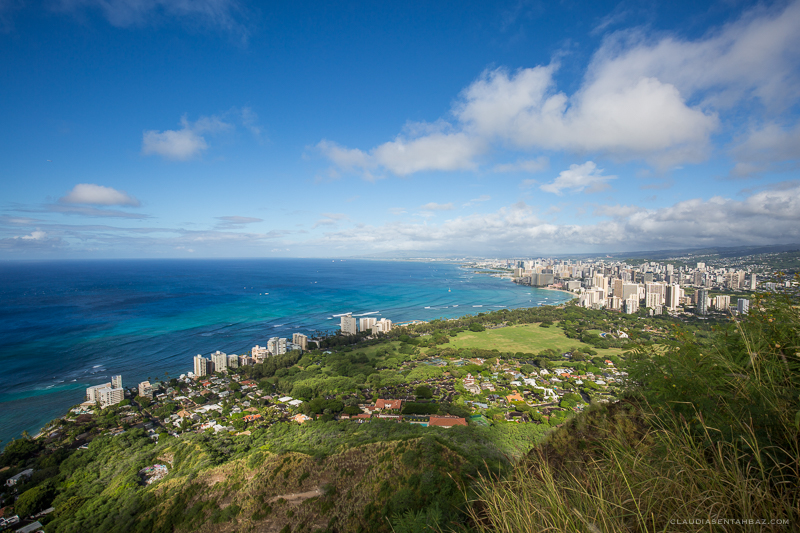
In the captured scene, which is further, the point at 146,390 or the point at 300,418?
the point at 146,390

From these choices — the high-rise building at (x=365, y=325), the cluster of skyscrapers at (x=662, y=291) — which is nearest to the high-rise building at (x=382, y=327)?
the high-rise building at (x=365, y=325)

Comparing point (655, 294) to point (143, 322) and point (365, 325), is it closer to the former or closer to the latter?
point (365, 325)

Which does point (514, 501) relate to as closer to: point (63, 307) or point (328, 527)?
point (328, 527)

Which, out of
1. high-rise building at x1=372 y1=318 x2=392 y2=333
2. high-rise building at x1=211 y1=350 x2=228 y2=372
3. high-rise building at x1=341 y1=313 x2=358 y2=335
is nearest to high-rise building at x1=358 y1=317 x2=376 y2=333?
high-rise building at x1=372 y1=318 x2=392 y2=333

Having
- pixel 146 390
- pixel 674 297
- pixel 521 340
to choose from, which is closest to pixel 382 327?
pixel 521 340

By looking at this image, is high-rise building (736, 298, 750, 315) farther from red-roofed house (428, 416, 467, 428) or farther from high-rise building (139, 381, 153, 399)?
high-rise building (139, 381, 153, 399)

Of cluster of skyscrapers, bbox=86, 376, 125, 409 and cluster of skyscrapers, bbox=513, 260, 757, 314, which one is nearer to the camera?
cluster of skyscrapers, bbox=86, 376, 125, 409
